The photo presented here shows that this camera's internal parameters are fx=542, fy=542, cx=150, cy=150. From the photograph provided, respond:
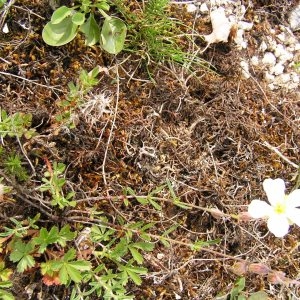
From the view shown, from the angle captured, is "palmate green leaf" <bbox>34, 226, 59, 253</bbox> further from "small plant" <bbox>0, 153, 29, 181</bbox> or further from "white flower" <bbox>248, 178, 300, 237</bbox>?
"white flower" <bbox>248, 178, 300, 237</bbox>

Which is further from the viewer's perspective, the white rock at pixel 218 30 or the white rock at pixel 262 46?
the white rock at pixel 262 46

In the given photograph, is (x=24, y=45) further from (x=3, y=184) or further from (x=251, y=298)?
(x=251, y=298)

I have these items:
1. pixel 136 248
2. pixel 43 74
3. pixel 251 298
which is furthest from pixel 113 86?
pixel 251 298

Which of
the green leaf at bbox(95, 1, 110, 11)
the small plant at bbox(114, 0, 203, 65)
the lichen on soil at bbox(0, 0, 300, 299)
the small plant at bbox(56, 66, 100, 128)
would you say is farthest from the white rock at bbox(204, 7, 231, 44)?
the small plant at bbox(56, 66, 100, 128)

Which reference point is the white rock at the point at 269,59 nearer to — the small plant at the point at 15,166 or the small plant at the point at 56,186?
the small plant at the point at 56,186

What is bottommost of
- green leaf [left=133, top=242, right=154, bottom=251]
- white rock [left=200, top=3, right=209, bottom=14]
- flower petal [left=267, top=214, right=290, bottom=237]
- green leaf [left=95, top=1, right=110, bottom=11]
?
green leaf [left=133, top=242, right=154, bottom=251]

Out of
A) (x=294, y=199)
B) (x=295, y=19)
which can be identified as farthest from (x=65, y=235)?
(x=295, y=19)

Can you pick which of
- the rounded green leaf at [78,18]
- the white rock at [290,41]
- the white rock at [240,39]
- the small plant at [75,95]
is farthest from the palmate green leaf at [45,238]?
the white rock at [290,41]
